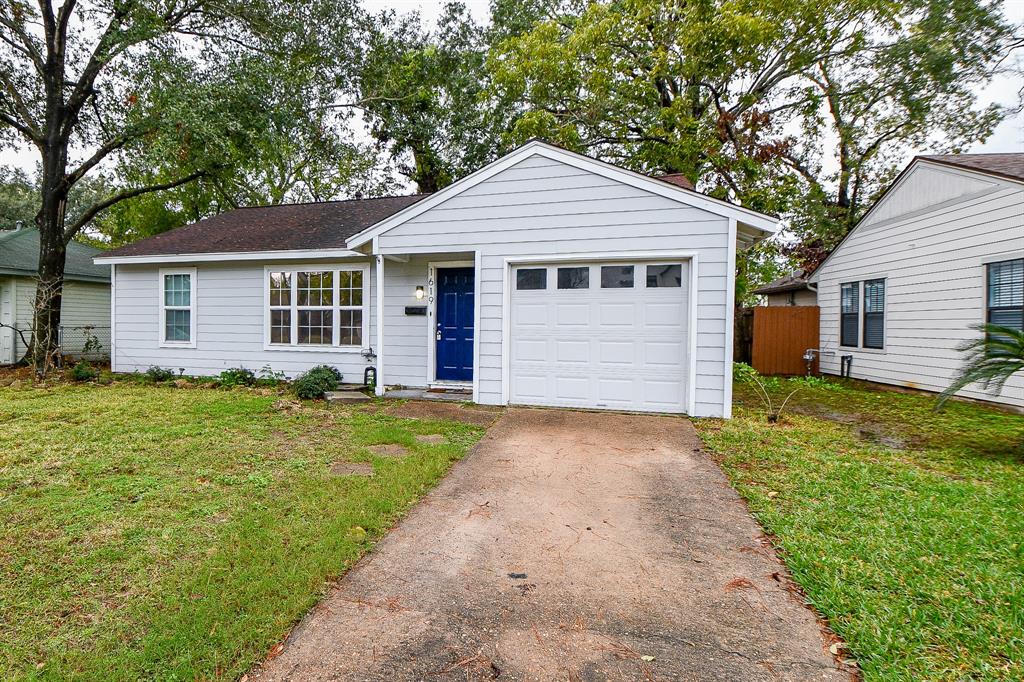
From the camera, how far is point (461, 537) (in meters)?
3.06

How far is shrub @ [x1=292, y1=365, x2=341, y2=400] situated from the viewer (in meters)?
7.96

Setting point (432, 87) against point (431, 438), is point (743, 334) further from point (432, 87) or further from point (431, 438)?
point (432, 87)

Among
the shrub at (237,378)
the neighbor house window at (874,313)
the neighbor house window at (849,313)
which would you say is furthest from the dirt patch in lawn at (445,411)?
the neighbor house window at (849,313)

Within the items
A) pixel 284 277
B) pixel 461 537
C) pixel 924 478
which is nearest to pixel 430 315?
pixel 284 277

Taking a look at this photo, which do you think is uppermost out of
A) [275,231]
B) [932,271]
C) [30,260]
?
[275,231]

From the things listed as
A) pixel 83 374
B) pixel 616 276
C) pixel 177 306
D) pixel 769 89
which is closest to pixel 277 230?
pixel 177 306

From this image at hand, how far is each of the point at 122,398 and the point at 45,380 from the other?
10.4 feet

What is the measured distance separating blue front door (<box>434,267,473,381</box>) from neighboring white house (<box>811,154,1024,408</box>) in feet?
25.3

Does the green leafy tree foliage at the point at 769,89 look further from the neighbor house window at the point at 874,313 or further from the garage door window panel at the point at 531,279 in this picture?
the garage door window panel at the point at 531,279

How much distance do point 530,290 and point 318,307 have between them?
4.64m

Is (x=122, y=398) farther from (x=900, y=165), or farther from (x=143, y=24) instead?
(x=900, y=165)

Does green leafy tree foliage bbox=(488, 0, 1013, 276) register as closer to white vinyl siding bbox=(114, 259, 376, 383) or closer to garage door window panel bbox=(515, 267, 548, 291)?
garage door window panel bbox=(515, 267, 548, 291)

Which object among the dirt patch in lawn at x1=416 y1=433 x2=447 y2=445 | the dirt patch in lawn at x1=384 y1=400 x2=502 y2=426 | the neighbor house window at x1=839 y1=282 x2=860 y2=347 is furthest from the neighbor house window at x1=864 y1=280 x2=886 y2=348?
the dirt patch in lawn at x1=416 y1=433 x2=447 y2=445

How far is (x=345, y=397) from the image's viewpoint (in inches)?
303
